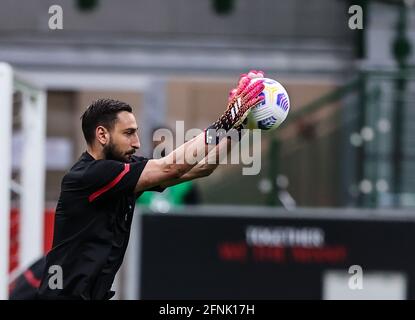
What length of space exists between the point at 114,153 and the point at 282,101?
102 centimetres

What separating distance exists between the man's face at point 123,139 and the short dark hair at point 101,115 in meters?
0.03

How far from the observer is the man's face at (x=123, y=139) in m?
5.93

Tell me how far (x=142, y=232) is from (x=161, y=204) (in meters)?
0.73

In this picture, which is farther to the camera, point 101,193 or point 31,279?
point 31,279

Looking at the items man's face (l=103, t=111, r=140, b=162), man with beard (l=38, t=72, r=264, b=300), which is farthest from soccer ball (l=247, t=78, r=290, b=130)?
man's face (l=103, t=111, r=140, b=162)

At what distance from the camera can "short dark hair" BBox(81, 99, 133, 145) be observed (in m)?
5.94

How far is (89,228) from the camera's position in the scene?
5.97 meters

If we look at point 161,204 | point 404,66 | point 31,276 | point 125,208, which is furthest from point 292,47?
point 125,208

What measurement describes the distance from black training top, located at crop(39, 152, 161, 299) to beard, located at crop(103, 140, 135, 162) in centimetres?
5

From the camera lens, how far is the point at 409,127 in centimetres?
1105
